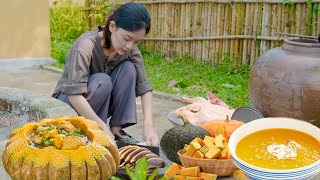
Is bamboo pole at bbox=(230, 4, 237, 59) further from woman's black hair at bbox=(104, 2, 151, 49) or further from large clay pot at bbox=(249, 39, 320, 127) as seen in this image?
woman's black hair at bbox=(104, 2, 151, 49)

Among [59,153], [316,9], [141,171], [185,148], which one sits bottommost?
[185,148]

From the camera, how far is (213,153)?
2428mm

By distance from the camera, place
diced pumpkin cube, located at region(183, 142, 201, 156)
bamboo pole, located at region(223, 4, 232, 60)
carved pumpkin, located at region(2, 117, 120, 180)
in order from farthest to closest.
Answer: bamboo pole, located at region(223, 4, 232, 60) → diced pumpkin cube, located at region(183, 142, 201, 156) → carved pumpkin, located at region(2, 117, 120, 180)

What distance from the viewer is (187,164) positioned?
246 cm

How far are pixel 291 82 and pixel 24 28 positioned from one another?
5.84 meters

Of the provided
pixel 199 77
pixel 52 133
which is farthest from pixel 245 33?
pixel 52 133

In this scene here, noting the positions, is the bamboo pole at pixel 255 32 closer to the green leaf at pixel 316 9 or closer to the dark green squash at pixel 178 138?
the green leaf at pixel 316 9

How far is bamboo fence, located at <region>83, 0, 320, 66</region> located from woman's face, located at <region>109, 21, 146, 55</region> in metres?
3.94

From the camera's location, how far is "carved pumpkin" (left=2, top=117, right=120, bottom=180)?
2062mm

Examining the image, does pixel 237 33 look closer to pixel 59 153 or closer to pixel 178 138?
pixel 178 138

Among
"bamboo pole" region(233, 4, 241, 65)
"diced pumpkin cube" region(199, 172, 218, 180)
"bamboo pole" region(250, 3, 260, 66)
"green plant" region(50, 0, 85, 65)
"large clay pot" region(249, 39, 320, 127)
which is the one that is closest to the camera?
"diced pumpkin cube" region(199, 172, 218, 180)

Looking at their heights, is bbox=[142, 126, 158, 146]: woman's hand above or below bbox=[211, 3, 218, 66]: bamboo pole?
below

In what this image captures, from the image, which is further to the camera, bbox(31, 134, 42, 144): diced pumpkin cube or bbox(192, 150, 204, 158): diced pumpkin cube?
bbox(192, 150, 204, 158): diced pumpkin cube

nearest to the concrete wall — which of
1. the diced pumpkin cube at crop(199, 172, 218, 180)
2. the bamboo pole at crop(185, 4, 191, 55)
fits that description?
the bamboo pole at crop(185, 4, 191, 55)
